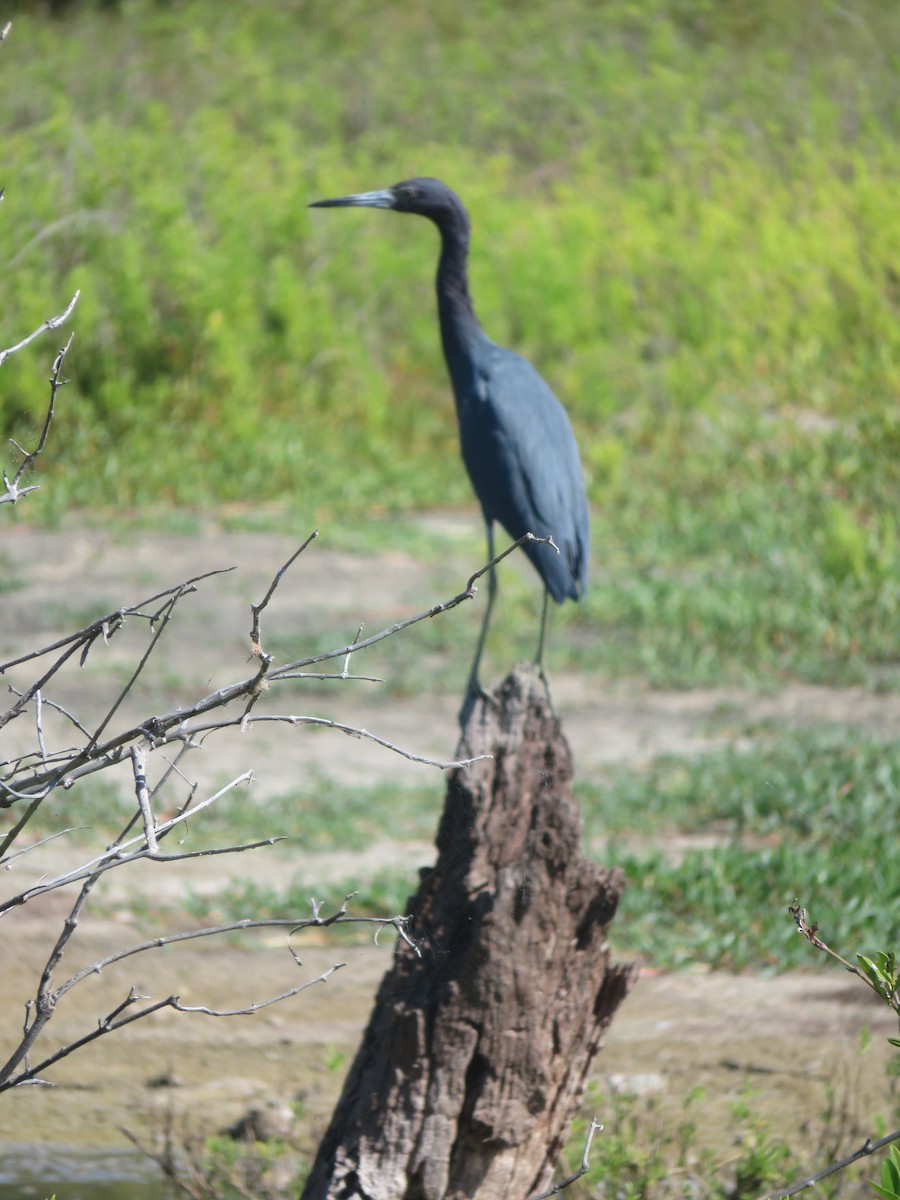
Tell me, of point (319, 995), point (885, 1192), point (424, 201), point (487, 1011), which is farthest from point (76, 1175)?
point (424, 201)

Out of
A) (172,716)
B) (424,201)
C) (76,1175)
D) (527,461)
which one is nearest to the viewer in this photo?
(172,716)

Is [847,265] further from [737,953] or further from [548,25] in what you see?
[548,25]

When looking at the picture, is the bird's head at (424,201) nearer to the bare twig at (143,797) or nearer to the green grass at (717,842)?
the green grass at (717,842)

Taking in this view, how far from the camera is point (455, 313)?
4.27 meters

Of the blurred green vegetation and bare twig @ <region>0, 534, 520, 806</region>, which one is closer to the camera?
bare twig @ <region>0, 534, 520, 806</region>

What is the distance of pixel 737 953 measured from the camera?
378 cm

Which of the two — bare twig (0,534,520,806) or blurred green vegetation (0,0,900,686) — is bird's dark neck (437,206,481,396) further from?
bare twig (0,534,520,806)

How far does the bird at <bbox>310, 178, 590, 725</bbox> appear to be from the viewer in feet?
13.3

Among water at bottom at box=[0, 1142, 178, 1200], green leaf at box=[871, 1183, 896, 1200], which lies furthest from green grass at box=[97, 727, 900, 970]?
green leaf at box=[871, 1183, 896, 1200]

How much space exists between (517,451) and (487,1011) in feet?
6.37

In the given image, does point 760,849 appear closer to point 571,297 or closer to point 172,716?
point 172,716

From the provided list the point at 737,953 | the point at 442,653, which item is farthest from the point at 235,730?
the point at 737,953

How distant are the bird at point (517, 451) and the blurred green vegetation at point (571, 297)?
1.83 metres

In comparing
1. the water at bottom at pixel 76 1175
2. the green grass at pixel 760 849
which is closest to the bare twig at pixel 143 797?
the water at bottom at pixel 76 1175
